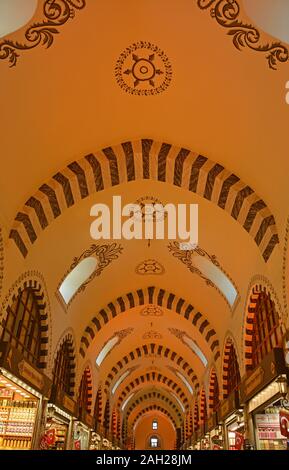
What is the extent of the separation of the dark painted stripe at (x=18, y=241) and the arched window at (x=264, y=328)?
4224mm

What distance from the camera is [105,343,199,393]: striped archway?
15.7m

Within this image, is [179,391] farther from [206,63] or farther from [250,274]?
[206,63]

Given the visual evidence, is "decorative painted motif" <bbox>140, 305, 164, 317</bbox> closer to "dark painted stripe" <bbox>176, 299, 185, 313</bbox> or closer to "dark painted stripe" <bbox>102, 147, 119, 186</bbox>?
"dark painted stripe" <bbox>176, 299, 185, 313</bbox>

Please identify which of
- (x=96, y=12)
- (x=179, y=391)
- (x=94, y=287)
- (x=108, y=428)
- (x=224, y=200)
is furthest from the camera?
(x=179, y=391)

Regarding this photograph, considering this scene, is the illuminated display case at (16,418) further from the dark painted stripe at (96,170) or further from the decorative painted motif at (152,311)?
the decorative painted motif at (152,311)

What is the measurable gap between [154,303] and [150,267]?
5.75 ft

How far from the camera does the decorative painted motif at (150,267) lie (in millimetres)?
9984

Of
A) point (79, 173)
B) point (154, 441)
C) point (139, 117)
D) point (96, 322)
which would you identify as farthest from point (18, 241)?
point (154, 441)

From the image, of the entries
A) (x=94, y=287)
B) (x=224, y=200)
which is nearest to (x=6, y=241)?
(x=224, y=200)

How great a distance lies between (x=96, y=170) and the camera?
643 centimetres

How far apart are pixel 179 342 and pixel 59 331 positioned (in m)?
6.71

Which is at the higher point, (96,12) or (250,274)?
(96,12)

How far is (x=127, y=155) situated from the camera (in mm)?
6477

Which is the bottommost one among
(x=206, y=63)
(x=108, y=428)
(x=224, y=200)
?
(x=108, y=428)
